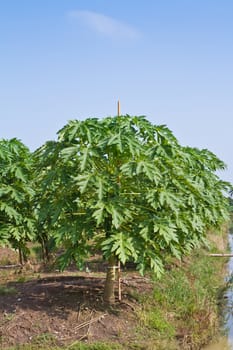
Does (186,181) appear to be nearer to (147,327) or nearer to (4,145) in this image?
(147,327)

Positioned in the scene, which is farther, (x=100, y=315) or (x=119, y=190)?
(x=100, y=315)

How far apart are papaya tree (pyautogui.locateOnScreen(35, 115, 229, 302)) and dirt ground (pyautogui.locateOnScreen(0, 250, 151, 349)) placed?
0.74 metres

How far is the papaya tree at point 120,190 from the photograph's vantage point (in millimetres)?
4594

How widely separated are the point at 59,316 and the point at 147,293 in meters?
1.39

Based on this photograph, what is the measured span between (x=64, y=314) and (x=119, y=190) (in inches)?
67.1

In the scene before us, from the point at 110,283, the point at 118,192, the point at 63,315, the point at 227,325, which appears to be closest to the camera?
the point at 118,192

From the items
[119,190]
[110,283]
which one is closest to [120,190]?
[119,190]

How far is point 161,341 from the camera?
4.98 m

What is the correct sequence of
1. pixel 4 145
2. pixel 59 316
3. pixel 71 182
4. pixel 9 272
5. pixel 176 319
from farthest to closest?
pixel 9 272 < pixel 4 145 < pixel 176 319 < pixel 59 316 < pixel 71 182

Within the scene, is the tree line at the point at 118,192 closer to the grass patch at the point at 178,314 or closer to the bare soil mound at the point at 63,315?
the bare soil mound at the point at 63,315

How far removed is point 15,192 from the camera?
241 inches

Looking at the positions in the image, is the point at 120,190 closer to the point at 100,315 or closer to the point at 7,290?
the point at 100,315

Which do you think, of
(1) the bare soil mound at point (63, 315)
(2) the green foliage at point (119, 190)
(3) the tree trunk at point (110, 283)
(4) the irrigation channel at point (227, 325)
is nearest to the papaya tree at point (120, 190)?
(2) the green foliage at point (119, 190)

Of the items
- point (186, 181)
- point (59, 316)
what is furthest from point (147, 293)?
point (186, 181)
